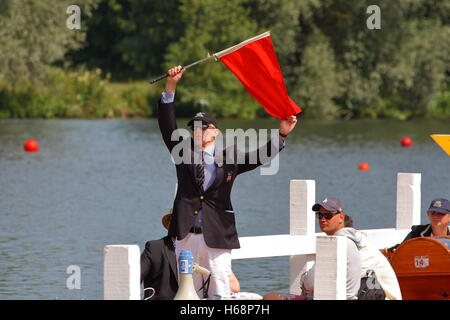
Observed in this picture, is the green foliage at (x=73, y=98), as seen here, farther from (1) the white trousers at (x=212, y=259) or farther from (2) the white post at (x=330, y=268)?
(2) the white post at (x=330, y=268)

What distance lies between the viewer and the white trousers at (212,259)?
9.66 m

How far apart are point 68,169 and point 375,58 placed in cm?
2754

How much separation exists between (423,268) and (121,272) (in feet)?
10.8

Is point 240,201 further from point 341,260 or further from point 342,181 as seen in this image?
point 341,260

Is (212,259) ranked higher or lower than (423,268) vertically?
higher

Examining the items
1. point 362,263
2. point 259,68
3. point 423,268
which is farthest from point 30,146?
point 362,263

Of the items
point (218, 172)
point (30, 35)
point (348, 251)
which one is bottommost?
point (348, 251)

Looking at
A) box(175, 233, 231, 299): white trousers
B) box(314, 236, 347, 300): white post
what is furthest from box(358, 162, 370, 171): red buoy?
box(314, 236, 347, 300): white post

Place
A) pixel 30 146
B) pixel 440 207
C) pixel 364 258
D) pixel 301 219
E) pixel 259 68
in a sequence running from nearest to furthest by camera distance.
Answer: pixel 364 258 → pixel 259 68 → pixel 440 207 → pixel 301 219 → pixel 30 146

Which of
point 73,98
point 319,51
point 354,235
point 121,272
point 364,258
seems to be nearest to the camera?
point 121,272

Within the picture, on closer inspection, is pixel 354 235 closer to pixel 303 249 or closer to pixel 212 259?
pixel 212 259

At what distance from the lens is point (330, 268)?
8773 millimetres

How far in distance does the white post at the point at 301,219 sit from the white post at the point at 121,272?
3.58 metres

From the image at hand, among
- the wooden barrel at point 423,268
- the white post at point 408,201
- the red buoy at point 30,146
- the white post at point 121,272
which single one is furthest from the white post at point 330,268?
the red buoy at point 30,146
